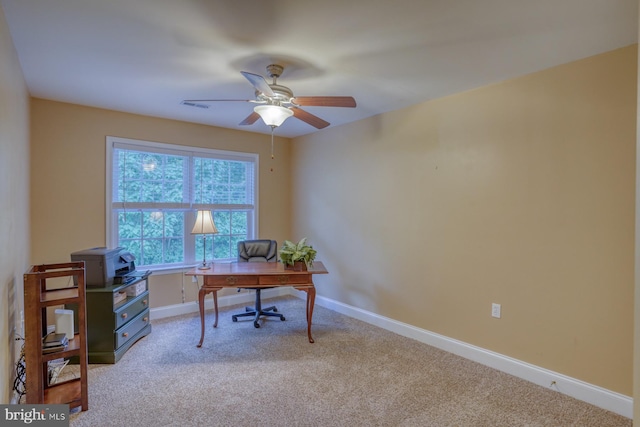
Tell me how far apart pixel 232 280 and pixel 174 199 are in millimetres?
1632

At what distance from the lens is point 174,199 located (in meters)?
4.19

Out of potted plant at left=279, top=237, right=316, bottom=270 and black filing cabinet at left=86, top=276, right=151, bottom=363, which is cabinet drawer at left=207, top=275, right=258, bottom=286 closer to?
potted plant at left=279, top=237, right=316, bottom=270

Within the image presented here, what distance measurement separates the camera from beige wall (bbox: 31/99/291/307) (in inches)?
131

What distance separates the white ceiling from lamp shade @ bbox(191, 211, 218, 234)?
1259 millimetres

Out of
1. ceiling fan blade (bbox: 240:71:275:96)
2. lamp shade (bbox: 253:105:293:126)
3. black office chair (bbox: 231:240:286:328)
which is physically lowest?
black office chair (bbox: 231:240:286:328)

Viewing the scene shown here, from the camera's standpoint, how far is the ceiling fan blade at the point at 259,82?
1.96m

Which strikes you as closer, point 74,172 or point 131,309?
point 131,309

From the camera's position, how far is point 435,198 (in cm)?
327

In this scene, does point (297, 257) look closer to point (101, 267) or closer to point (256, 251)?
point (256, 251)

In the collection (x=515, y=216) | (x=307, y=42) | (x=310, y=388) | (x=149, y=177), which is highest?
(x=307, y=42)

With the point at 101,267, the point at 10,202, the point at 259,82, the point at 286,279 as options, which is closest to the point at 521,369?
the point at 286,279

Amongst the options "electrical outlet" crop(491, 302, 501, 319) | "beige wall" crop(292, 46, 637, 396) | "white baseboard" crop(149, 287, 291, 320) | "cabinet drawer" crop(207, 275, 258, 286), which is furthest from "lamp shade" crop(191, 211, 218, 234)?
"electrical outlet" crop(491, 302, 501, 319)

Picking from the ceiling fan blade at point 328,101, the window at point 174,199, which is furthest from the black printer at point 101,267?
the ceiling fan blade at point 328,101

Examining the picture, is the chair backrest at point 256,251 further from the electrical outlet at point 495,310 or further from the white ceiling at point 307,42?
the electrical outlet at point 495,310
